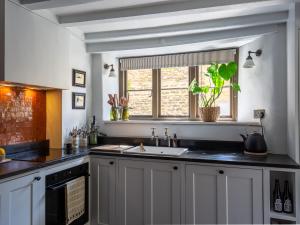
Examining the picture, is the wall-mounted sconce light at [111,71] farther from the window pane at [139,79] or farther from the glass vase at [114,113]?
the glass vase at [114,113]

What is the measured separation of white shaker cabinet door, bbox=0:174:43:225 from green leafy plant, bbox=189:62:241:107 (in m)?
1.89

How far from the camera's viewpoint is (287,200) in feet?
6.64

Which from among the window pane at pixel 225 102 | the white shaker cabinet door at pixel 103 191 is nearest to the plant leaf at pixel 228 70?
the window pane at pixel 225 102

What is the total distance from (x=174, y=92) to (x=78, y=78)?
125cm

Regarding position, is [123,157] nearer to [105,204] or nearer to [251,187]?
[105,204]

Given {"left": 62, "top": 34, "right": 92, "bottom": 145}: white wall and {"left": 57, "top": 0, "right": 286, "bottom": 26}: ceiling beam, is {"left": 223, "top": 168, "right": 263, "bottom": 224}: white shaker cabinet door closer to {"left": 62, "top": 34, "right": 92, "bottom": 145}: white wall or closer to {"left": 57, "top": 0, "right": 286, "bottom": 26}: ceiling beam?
{"left": 57, "top": 0, "right": 286, "bottom": 26}: ceiling beam

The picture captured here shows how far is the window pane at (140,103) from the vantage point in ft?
10.8

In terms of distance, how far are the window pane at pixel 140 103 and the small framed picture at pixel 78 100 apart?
0.69m

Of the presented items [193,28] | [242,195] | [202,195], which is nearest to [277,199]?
[242,195]

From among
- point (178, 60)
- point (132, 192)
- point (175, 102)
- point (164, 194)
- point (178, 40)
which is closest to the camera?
point (164, 194)

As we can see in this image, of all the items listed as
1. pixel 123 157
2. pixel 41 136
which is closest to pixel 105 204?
pixel 123 157

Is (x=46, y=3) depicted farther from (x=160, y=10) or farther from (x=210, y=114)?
(x=210, y=114)

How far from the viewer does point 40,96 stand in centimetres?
263

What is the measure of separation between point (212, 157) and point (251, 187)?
0.40 meters
